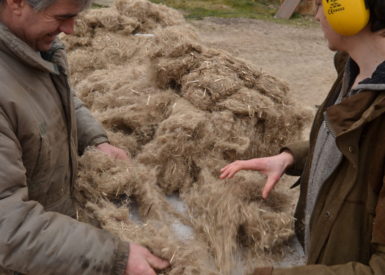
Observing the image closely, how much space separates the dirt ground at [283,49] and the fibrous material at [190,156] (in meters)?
4.07

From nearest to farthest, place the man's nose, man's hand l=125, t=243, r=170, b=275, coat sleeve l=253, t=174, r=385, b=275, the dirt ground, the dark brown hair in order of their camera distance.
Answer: coat sleeve l=253, t=174, r=385, b=275, the dark brown hair, man's hand l=125, t=243, r=170, b=275, the man's nose, the dirt ground

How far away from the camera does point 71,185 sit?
199 cm

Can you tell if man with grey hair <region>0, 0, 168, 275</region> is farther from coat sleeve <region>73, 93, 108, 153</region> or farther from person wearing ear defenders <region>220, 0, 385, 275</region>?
person wearing ear defenders <region>220, 0, 385, 275</region>

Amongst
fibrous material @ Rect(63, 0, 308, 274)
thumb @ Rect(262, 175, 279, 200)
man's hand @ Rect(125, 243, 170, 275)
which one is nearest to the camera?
man's hand @ Rect(125, 243, 170, 275)

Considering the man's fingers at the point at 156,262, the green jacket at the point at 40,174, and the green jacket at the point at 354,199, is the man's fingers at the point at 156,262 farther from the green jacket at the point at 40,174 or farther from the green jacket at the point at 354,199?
the green jacket at the point at 354,199

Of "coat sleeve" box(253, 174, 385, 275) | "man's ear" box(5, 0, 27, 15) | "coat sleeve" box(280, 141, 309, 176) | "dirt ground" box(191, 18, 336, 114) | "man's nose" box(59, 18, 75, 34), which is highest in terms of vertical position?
"man's ear" box(5, 0, 27, 15)

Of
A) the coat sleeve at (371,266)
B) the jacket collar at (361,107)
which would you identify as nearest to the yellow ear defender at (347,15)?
the jacket collar at (361,107)

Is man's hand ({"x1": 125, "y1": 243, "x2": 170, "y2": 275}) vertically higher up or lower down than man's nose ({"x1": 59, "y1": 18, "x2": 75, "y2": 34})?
lower down

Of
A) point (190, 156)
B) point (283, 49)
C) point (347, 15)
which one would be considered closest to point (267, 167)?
point (190, 156)

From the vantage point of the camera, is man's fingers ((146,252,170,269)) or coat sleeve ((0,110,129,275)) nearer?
coat sleeve ((0,110,129,275))

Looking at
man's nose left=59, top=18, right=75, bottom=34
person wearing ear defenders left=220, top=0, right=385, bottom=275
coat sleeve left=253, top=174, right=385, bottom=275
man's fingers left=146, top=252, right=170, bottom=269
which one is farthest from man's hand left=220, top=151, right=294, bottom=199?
man's nose left=59, top=18, right=75, bottom=34

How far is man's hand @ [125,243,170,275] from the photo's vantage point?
1.52 m

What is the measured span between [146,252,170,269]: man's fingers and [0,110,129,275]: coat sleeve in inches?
4.5

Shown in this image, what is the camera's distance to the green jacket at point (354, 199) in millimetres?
1347
